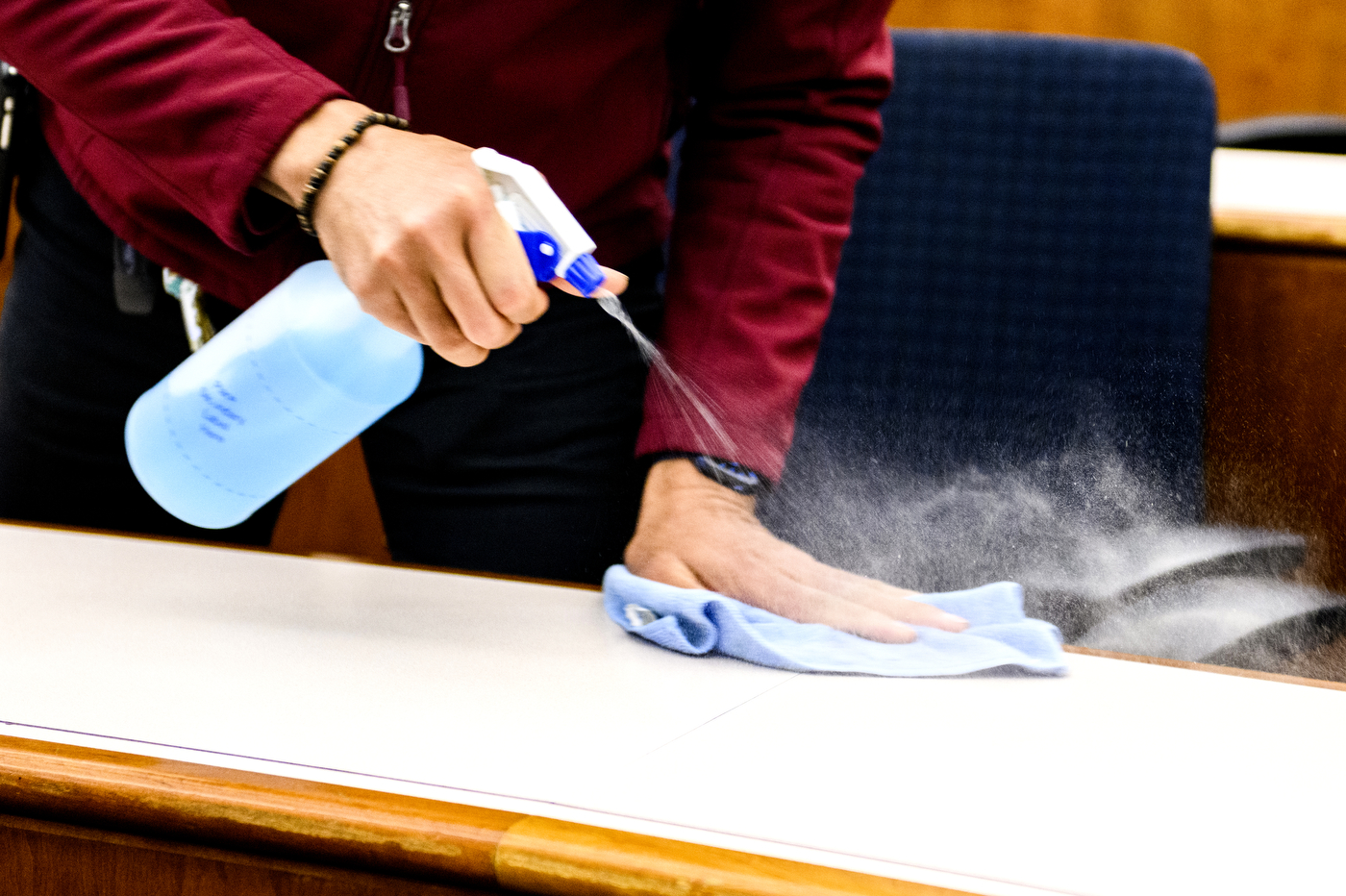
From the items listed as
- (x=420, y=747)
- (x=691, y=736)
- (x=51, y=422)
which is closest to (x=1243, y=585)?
(x=691, y=736)

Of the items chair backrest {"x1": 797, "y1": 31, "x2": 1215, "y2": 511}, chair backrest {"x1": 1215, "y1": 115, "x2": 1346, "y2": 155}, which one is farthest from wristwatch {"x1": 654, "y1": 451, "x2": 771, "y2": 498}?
chair backrest {"x1": 1215, "y1": 115, "x2": 1346, "y2": 155}

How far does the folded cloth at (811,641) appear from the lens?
2.21 ft

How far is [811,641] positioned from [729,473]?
174 millimetres

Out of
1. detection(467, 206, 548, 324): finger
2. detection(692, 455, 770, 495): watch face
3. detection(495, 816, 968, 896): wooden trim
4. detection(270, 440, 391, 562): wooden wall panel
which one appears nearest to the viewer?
detection(495, 816, 968, 896): wooden trim

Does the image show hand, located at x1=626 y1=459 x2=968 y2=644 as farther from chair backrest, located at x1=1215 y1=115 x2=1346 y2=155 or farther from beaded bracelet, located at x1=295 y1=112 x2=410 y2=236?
chair backrest, located at x1=1215 y1=115 x2=1346 y2=155

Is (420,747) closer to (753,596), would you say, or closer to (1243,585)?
(753,596)

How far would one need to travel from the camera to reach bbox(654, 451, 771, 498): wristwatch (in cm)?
83

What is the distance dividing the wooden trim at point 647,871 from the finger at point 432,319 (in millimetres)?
286

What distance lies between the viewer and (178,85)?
0.66 m

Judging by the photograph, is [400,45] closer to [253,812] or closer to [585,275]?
[585,275]

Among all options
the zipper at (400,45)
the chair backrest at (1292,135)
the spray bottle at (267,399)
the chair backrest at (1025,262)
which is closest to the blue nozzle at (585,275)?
the spray bottle at (267,399)

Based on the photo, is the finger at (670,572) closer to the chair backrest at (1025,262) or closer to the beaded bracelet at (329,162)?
the beaded bracelet at (329,162)

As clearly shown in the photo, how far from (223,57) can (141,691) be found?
1.19 ft

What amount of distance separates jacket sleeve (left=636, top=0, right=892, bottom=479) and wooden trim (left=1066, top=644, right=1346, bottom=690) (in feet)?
0.86
